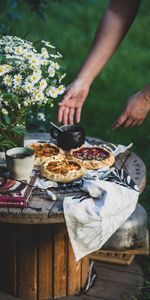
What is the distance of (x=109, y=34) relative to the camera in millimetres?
4223

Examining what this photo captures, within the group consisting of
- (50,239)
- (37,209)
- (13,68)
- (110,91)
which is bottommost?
(110,91)

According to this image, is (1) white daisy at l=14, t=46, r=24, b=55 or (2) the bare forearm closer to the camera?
(1) white daisy at l=14, t=46, r=24, b=55

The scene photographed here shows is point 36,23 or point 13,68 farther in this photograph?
point 36,23

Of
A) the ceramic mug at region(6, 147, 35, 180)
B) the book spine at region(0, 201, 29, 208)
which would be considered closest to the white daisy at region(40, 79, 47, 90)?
the ceramic mug at region(6, 147, 35, 180)

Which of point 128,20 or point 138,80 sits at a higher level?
point 128,20

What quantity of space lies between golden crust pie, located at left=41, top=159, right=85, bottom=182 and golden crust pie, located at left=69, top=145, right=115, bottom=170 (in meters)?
0.10

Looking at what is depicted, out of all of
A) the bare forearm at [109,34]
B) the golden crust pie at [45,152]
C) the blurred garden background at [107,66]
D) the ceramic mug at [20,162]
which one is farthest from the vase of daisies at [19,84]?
the blurred garden background at [107,66]

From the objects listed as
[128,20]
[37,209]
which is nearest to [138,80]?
[128,20]

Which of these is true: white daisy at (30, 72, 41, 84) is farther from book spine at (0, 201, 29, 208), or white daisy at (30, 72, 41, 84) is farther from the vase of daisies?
book spine at (0, 201, 29, 208)

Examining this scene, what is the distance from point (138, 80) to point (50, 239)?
5376 millimetres

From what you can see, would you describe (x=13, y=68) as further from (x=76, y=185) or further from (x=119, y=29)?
(x=119, y=29)

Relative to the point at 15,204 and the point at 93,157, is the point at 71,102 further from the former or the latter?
the point at 15,204

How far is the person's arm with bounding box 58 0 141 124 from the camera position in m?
4.04

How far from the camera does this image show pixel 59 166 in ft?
11.8
